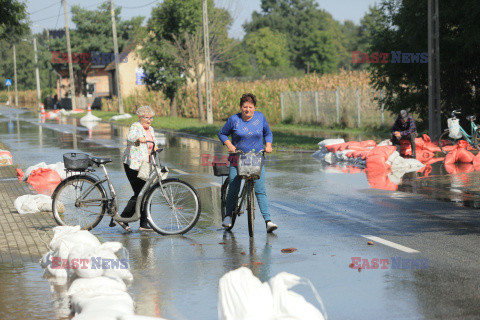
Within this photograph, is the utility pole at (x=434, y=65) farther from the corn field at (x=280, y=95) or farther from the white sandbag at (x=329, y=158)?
the corn field at (x=280, y=95)

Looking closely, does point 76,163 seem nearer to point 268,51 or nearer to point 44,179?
point 44,179

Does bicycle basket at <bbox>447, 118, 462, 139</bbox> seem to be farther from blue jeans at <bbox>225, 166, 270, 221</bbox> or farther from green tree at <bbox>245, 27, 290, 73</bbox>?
green tree at <bbox>245, 27, 290, 73</bbox>

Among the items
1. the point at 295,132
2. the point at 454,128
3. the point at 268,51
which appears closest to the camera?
the point at 454,128

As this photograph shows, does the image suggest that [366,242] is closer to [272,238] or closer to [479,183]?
[272,238]

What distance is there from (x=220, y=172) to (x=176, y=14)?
36.8 metres

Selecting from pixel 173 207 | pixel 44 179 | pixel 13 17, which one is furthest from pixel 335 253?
pixel 13 17

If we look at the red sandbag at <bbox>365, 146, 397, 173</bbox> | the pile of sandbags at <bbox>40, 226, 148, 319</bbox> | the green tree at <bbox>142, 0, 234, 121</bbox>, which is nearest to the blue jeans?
the pile of sandbags at <bbox>40, 226, 148, 319</bbox>

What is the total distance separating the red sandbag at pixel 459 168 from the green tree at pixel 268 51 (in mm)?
88460

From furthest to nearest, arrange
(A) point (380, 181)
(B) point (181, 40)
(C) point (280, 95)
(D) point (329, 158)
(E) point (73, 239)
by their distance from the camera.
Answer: (B) point (181, 40) < (C) point (280, 95) < (D) point (329, 158) < (A) point (380, 181) < (E) point (73, 239)

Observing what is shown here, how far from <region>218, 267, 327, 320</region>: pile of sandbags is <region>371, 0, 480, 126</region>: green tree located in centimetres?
1916

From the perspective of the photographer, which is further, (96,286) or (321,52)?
(321,52)

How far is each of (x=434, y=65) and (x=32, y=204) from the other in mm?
13772

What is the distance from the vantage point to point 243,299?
4785 mm

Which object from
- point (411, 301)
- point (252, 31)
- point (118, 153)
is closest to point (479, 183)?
point (411, 301)
